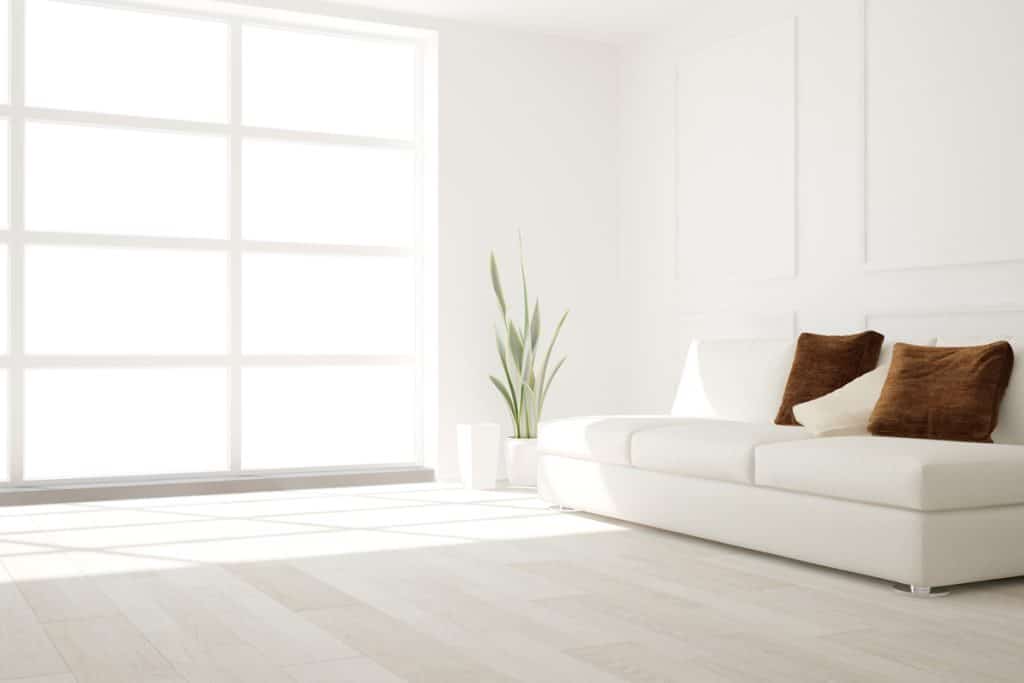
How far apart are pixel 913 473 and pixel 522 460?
3062 mm

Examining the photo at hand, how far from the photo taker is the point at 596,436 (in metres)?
4.90

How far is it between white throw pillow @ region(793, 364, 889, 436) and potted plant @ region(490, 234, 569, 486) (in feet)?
6.47

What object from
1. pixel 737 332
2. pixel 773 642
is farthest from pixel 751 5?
pixel 773 642

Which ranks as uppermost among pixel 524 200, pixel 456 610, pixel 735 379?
pixel 524 200

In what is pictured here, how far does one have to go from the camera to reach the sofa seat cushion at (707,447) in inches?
160

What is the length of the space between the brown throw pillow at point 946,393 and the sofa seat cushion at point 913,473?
16cm

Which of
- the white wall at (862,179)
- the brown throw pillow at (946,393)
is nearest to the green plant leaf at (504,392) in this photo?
the white wall at (862,179)

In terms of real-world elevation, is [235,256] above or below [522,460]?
above

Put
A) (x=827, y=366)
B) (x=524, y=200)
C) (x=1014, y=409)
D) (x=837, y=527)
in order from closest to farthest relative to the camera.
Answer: (x=837, y=527) < (x=1014, y=409) < (x=827, y=366) < (x=524, y=200)

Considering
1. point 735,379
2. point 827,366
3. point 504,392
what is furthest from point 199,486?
point 827,366

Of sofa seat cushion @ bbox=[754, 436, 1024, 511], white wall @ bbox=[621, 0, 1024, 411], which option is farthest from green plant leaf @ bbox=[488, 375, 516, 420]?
sofa seat cushion @ bbox=[754, 436, 1024, 511]

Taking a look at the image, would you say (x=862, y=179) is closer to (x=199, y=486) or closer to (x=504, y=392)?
(x=504, y=392)

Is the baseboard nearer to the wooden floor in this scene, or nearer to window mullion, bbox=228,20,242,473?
window mullion, bbox=228,20,242,473

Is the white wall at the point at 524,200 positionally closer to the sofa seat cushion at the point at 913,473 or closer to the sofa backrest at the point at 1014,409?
→ the sofa seat cushion at the point at 913,473
